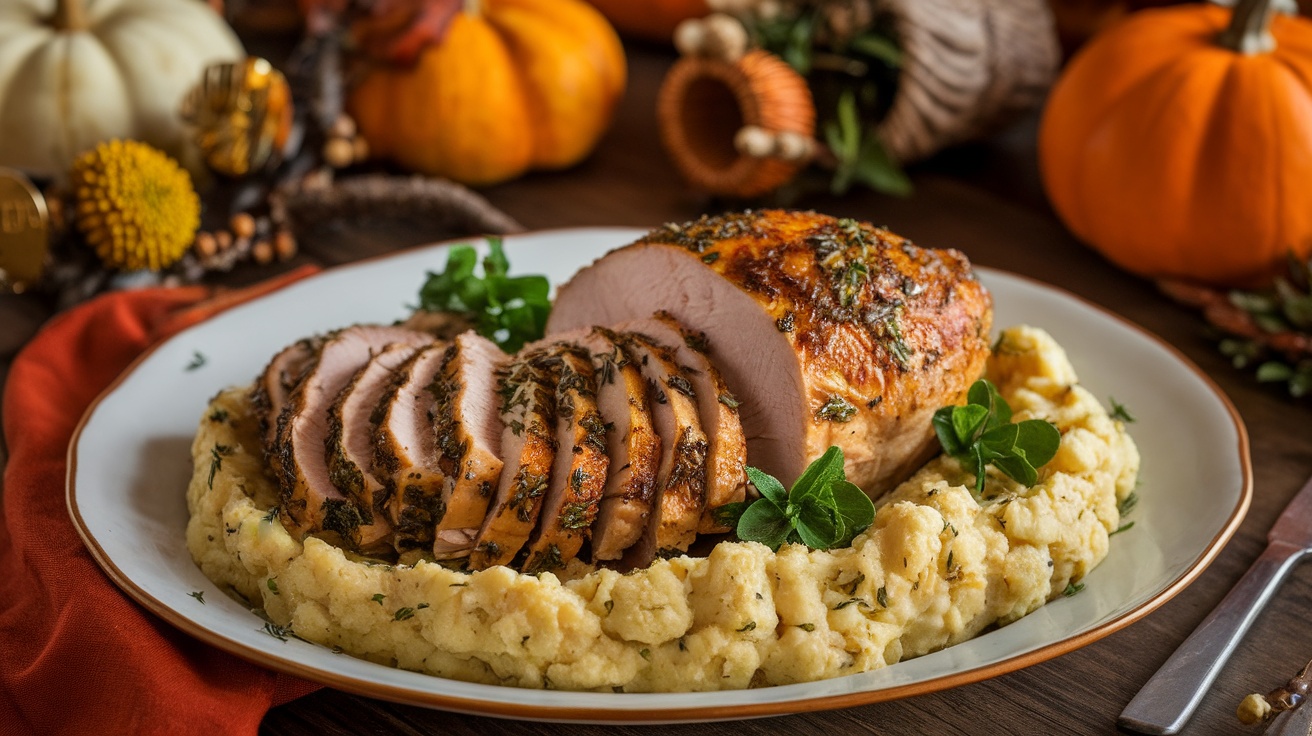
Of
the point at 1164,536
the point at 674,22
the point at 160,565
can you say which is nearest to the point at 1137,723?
the point at 1164,536

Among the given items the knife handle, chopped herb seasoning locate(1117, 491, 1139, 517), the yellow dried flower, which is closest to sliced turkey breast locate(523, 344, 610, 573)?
the knife handle

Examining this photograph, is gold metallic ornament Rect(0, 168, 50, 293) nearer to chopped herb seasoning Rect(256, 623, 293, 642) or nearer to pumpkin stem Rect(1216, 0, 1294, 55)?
chopped herb seasoning Rect(256, 623, 293, 642)

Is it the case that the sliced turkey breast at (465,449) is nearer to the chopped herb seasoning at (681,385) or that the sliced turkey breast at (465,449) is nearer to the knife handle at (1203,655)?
the chopped herb seasoning at (681,385)

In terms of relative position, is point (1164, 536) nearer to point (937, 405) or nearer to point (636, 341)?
point (937, 405)

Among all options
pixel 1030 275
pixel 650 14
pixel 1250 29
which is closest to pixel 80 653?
pixel 1030 275

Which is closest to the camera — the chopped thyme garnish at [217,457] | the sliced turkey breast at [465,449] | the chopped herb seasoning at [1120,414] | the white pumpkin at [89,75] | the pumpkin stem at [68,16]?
the sliced turkey breast at [465,449]

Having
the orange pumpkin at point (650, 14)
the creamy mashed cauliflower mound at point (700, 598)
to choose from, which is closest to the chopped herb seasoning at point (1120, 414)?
the creamy mashed cauliflower mound at point (700, 598)
